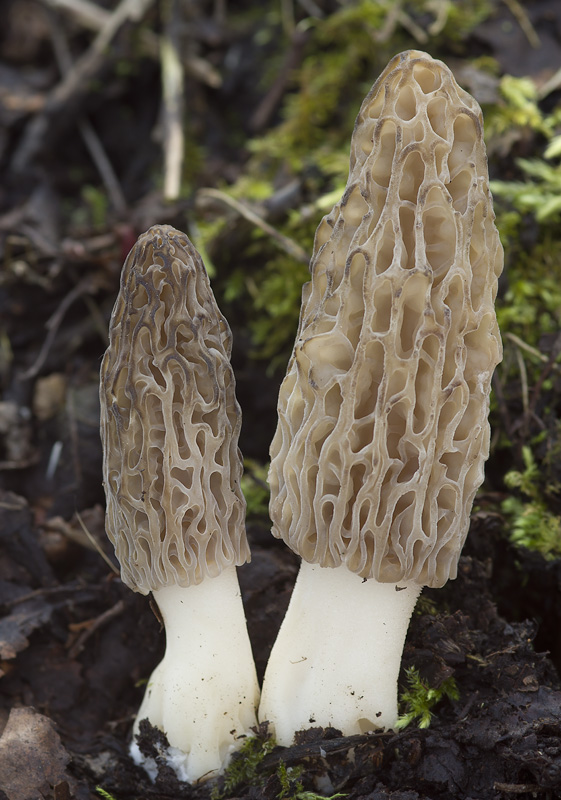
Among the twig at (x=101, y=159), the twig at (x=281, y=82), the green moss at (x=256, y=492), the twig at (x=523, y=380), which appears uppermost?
the twig at (x=281, y=82)

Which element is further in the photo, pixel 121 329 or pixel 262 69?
pixel 262 69

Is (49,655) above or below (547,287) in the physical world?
below

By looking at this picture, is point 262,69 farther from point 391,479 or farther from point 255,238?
point 391,479

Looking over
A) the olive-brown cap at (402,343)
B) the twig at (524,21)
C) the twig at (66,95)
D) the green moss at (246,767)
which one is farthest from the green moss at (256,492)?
the twig at (66,95)

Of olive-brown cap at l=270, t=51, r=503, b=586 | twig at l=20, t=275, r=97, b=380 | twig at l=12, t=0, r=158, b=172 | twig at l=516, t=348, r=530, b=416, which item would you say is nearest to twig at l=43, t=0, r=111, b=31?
twig at l=12, t=0, r=158, b=172

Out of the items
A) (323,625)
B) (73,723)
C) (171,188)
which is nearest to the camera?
(323,625)

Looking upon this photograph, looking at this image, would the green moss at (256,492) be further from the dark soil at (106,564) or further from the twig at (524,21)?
the twig at (524,21)

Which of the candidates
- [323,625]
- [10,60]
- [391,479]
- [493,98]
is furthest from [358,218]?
[10,60]
